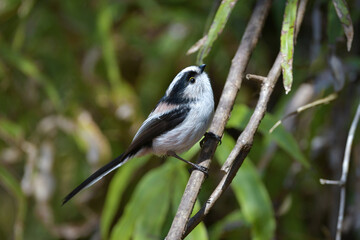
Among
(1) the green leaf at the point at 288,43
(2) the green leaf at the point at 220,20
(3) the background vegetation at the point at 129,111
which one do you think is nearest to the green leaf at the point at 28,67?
(3) the background vegetation at the point at 129,111

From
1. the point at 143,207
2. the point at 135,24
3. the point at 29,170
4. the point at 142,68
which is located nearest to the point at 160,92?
the point at 142,68

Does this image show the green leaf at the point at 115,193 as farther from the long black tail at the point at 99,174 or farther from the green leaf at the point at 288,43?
the green leaf at the point at 288,43

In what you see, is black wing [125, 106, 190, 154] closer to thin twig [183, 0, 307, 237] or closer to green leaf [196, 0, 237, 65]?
green leaf [196, 0, 237, 65]

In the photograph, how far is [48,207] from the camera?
330 centimetres

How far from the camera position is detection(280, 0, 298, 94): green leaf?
1657 mm

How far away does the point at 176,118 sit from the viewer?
2299mm

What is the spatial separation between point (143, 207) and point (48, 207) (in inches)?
50.5

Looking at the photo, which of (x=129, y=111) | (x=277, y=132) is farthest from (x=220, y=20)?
(x=129, y=111)

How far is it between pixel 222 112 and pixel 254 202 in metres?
0.62

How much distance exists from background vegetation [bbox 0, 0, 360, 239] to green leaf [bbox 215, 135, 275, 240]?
2.7 inches

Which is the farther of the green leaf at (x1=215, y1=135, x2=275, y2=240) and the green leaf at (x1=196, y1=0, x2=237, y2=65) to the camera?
the green leaf at (x1=215, y1=135, x2=275, y2=240)

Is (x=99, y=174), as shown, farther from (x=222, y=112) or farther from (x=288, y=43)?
(x=288, y=43)

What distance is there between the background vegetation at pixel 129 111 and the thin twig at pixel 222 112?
1.10ft

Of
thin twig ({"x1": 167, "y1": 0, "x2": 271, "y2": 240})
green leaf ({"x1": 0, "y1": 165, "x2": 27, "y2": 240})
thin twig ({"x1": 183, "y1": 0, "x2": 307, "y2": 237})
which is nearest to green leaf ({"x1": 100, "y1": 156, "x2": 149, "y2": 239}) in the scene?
green leaf ({"x1": 0, "y1": 165, "x2": 27, "y2": 240})
